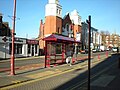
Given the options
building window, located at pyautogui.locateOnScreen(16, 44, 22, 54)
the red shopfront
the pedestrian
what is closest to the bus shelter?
the pedestrian

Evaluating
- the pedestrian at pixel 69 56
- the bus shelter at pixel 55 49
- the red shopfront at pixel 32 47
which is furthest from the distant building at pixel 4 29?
the pedestrian at pixel 69 56

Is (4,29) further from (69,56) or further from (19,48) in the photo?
(69,56)

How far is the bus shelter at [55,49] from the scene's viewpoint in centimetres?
2400

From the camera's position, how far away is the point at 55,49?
25.9 meters

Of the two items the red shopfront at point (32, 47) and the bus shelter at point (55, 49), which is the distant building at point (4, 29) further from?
the bus shelter at point (55, 49)

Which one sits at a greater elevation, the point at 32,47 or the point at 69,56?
the point at 32,47

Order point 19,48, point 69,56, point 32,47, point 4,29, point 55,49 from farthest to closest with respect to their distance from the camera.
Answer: point 4,29
point 32,47
point 19,48
point 69,56
point 55,49

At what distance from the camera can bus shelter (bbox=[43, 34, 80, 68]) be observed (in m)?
24.0

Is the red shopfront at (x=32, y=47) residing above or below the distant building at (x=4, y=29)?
below

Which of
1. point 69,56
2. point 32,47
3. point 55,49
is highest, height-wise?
point 32,47

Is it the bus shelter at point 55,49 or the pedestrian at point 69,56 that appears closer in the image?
the bus shelter at point 55,49

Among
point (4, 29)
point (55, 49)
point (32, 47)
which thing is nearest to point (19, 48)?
point (32, 47)

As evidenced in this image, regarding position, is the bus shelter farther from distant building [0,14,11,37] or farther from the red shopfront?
distant building [0,14,11,37]

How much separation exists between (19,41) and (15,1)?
3134 centimetres
